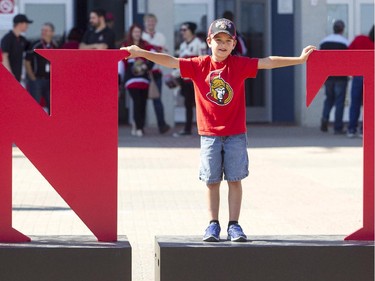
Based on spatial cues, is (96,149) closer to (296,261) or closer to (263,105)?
(296,261)

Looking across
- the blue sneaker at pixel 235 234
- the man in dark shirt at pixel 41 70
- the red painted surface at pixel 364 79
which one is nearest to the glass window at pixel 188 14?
the man in dark shirt at pixel 41 70

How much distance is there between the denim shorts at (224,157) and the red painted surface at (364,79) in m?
0.51

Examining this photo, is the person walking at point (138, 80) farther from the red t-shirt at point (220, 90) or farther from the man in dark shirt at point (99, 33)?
the red t-shirt at point (220, 90)

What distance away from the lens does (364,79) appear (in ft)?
21.9

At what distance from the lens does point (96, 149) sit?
6500 mm

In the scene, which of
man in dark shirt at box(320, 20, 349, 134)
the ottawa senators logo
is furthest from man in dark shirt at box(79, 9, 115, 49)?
the ottawa senators logo

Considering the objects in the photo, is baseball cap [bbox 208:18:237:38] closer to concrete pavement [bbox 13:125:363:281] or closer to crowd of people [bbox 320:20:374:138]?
concrete pavement [bbox 13:125:363:281]

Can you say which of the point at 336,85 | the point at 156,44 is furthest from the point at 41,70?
the point at 336,85

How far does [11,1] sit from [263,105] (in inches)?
223

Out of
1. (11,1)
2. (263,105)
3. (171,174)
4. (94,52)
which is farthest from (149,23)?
(94,52)

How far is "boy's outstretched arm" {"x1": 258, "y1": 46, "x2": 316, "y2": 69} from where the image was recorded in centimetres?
665

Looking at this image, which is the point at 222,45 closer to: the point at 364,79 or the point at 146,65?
the point at 364,79

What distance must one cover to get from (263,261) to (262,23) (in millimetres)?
17061

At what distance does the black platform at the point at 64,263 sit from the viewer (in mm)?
6227
